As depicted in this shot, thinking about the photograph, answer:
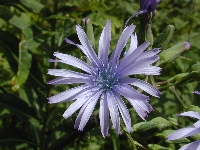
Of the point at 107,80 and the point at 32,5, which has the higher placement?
the point at 32,5

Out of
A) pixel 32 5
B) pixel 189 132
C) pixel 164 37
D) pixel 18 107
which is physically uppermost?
pixel 32 5

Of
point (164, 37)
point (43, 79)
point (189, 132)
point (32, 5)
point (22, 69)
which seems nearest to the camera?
point (189, 132)

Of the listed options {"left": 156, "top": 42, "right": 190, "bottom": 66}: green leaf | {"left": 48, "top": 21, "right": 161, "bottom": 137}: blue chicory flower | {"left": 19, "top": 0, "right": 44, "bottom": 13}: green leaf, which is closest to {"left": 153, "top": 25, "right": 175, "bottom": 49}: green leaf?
{"left": 156, "top": 42, "right": 190, "bottom": 66}: green leaf

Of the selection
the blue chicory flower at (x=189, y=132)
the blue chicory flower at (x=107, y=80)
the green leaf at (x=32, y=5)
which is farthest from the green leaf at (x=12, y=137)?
the blue chicory flower at (x=189, y=132)

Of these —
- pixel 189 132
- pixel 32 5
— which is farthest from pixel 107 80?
pixel 32 5

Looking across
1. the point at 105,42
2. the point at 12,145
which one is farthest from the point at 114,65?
the point at 12,145

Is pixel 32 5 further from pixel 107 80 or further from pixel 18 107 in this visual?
pixel 107 80

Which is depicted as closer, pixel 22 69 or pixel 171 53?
pixel 171 53

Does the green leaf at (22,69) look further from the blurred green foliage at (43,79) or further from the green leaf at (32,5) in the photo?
the green leaf at (32,5)
